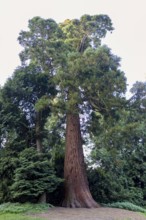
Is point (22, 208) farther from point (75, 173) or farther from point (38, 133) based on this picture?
point (38, 133)

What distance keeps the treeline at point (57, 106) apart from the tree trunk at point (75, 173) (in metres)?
0.53

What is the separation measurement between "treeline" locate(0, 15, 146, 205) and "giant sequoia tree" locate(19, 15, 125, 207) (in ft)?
0.13

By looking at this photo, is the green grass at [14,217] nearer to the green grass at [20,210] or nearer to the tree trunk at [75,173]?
the green grass at [20,210]

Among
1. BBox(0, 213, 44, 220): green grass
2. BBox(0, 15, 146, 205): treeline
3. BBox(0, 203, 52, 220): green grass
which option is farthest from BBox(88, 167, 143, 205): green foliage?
BBox(0, 213, 44, 220): green grass

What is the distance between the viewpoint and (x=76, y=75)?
37.9 feet

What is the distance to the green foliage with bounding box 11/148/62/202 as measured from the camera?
1089 centimetres

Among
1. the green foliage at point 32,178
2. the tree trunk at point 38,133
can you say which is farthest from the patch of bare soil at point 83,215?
the tree trunk at point 38,133

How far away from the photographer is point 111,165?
1778 cm

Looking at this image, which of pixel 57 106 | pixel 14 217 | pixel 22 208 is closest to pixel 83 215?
pixel 22 208

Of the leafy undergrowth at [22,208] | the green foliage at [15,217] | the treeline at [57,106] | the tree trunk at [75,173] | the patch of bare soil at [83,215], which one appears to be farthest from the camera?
the tree trunk at [75,173]

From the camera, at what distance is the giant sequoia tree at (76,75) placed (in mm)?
11422

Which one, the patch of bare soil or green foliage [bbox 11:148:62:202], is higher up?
green foliage [bbox 11:148:62:202]

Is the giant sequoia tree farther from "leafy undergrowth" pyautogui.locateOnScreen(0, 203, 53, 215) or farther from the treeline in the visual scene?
"leafy undergrowth" pyautogui.locateOnScreen(0, 203, 53, 215)

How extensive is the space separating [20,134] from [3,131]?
120 cm
